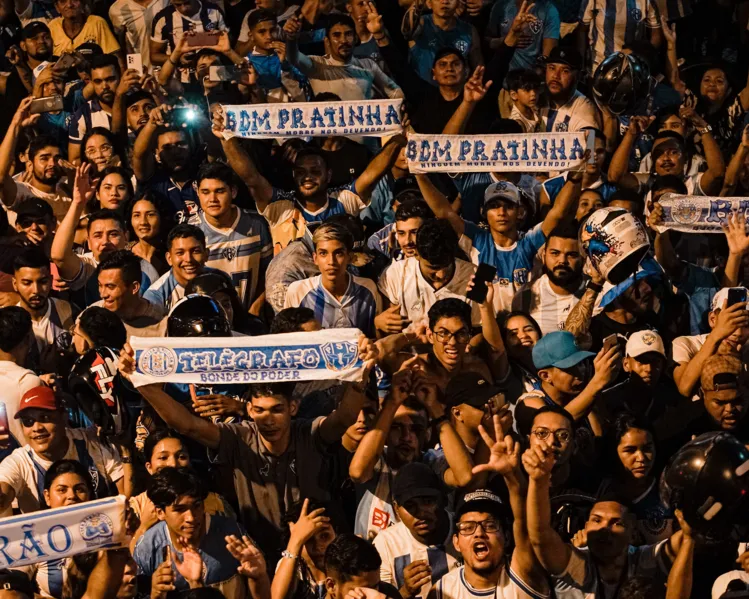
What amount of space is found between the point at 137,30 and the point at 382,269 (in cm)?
345

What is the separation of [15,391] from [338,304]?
1.84 meters

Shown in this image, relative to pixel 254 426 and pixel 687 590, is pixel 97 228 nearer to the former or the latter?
pixel 254 426

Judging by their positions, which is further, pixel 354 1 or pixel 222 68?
pixel 354 1

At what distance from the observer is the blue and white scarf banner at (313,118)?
37.0 feet

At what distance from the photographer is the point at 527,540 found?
330 inches

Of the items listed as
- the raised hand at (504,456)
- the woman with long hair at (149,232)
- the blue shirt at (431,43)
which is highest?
the blue shirt at (431,43)

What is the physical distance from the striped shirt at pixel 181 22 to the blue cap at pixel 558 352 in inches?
163

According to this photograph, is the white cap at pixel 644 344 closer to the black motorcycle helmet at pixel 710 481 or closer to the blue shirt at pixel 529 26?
the black motorcycle helmet at pixel 710 481

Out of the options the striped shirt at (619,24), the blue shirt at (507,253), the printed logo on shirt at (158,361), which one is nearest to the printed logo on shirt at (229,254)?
the blue shirt at (507,253)

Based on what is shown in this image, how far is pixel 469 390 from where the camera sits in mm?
9852

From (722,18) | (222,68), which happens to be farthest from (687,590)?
(722,18)

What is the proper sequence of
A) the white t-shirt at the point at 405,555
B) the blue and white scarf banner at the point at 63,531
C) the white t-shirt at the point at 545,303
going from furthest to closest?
the white t-shirt at the point at 545,303, the white t-shirt at the point at 405,555, the blue and white scarf banner at the point at 63,531

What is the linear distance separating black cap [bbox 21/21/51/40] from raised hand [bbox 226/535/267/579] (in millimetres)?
5762

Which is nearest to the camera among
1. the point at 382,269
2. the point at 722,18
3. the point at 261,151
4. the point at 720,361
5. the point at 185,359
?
the point at 185,359
